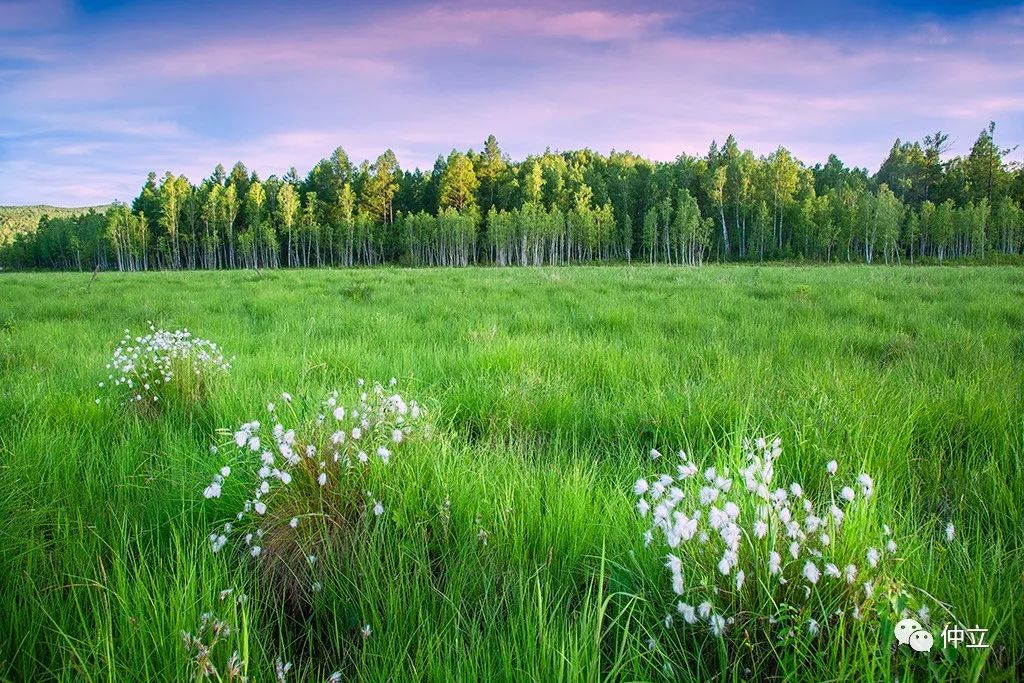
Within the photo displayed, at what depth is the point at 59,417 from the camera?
12.8ft

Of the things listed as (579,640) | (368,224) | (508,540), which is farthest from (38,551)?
(368,224)

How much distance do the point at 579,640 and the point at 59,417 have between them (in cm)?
423

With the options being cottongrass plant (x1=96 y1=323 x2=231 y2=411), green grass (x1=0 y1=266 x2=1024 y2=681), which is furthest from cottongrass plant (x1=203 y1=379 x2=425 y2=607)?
cottongrass plant (x1=96 y1=323 x2=231 y2=411)

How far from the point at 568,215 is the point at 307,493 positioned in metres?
89.0

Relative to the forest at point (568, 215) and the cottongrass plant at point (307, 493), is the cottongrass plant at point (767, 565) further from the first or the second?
the forest at point (568, 215)

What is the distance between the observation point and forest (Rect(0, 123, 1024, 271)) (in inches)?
2972

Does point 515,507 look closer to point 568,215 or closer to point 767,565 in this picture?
point 767,565

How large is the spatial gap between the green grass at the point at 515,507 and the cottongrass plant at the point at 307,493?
0.09 metres

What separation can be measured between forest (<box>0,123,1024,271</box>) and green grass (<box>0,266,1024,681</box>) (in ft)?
252

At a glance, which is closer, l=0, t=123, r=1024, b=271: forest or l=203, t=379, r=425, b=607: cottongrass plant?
l=203, t=379, r=425, b=607: cottongrass plant

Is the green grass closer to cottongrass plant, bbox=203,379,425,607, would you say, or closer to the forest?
cottongrass plant, bbox=203,379,425,607

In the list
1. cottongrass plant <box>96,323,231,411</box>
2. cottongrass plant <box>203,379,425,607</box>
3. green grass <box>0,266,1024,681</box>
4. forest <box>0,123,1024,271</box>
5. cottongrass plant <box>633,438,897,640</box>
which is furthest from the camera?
forest <box>0,123,1024,271</box>

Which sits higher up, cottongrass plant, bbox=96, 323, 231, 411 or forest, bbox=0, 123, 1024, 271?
forest, bbox=0, 123, 1024, 271

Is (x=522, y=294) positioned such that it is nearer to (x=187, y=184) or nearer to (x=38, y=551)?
(x=38, y=551)
